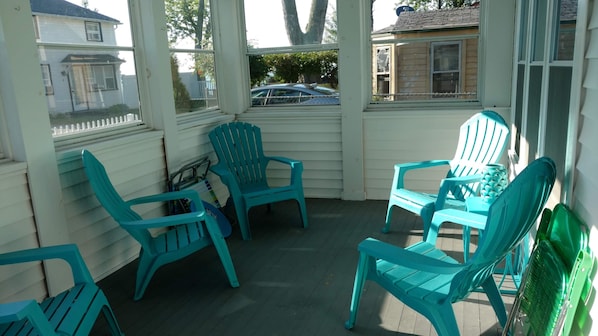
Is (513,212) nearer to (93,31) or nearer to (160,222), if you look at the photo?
(160,222)

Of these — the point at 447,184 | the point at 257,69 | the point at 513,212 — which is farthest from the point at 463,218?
the point at 257,69

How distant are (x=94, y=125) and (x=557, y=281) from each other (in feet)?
9.23

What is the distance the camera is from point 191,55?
4215 mm

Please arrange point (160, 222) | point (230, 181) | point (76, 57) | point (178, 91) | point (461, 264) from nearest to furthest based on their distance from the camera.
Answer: point (461, 264)
point (160, 222)
point (76, 57)
point (230, 181)
point (178, 91)

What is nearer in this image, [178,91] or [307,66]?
[178,91]

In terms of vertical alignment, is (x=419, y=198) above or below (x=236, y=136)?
below

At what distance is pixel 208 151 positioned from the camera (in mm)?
4375

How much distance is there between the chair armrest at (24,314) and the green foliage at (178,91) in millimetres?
2496

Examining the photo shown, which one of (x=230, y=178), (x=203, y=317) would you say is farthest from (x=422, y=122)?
(x=203, y=317)

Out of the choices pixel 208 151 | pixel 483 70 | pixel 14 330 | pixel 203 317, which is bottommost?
pixel 203 317

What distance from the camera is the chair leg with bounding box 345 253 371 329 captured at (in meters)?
2.21

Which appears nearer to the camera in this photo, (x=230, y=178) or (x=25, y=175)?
(x=25, y=175)

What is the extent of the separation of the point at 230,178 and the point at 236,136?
610mm

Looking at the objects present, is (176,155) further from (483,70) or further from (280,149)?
(483,70)
